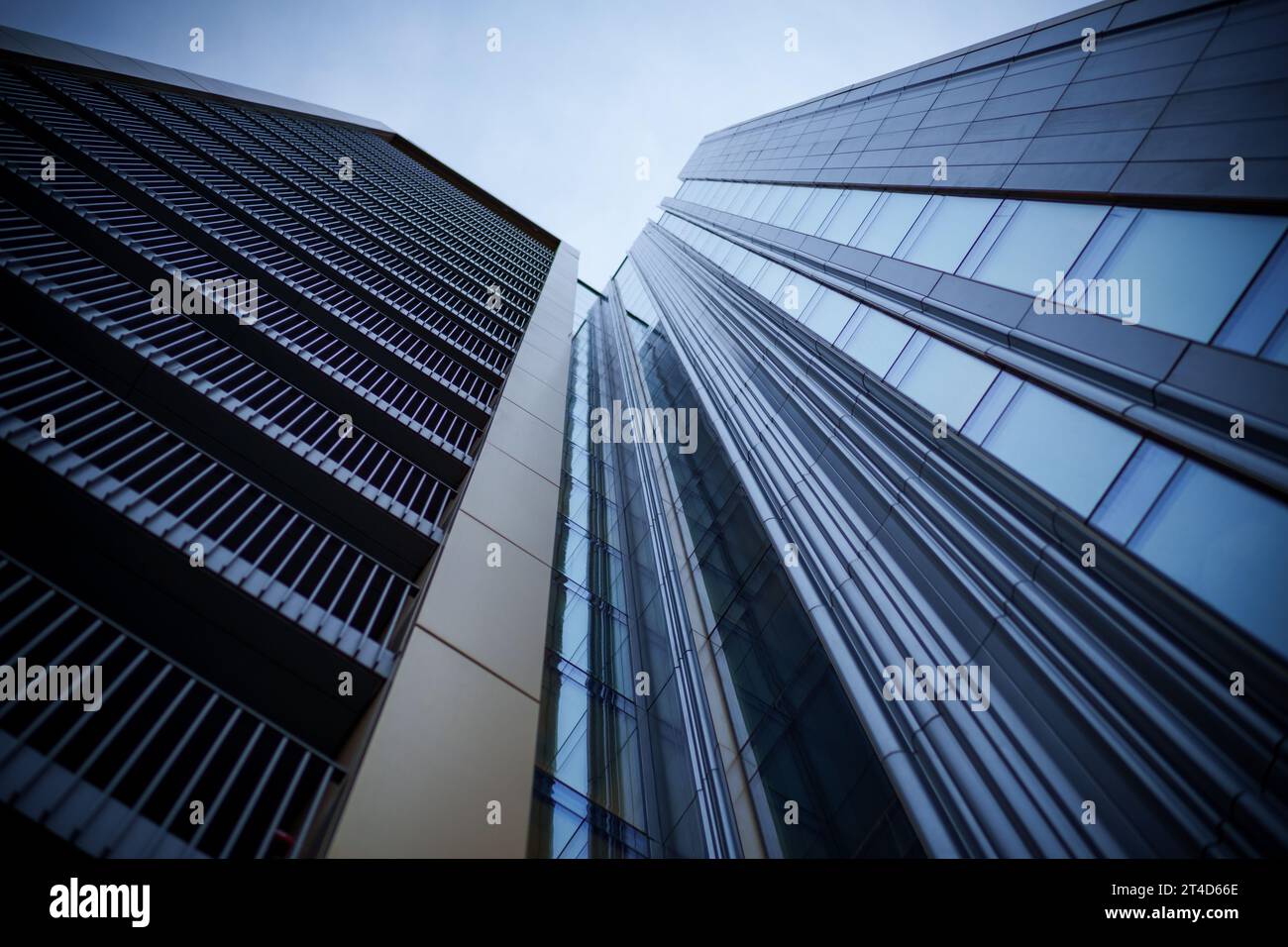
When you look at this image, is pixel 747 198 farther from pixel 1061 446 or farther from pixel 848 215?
pixel 1061 446

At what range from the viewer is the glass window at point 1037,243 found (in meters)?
7.51

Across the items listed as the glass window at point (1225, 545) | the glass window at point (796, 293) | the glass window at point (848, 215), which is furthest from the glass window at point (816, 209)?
the glass window at point (1225, 545)

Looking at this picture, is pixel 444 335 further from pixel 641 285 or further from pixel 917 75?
pixel 641 285

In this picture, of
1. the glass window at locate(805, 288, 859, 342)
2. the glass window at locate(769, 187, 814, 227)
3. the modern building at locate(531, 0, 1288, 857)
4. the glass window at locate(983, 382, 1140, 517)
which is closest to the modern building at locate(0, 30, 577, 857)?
the modern building at locate(531, 0, 1288, 857)

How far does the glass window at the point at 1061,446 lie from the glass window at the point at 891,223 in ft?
18.9

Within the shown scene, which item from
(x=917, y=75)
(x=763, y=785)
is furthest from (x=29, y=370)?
(x=917, y=75)

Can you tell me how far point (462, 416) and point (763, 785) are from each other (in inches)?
345

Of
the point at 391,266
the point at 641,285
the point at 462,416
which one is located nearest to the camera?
the point at 462,416

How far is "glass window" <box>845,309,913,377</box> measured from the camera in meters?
9.51

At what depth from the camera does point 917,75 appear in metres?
15.4

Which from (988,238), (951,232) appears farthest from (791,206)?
(988,238)

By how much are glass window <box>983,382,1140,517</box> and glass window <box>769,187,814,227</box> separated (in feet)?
41.0

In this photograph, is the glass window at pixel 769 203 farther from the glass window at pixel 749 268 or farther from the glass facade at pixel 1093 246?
the glass facade at pixel 1093 246

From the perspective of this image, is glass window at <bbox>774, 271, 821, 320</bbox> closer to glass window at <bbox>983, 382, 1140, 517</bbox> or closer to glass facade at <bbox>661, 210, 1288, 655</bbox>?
glass facade at <bbox>661, 210, 1288, 655</bbox>
